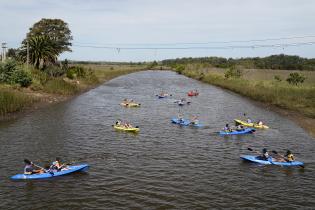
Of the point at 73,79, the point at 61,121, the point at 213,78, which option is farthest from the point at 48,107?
the point at 213,78

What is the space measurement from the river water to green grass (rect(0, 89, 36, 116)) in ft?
6.54

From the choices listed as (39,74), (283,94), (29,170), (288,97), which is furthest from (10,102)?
(283,94)

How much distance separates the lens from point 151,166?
2572 cm

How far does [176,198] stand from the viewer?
20.1 m

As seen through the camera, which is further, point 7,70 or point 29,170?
point 7,70

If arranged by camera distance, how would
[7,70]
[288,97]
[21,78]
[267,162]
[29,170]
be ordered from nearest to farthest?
[29,170], [267,162], [7,70], [21,78], [288,97]

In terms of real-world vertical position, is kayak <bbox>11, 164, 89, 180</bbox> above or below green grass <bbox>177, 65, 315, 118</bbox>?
Answer: below

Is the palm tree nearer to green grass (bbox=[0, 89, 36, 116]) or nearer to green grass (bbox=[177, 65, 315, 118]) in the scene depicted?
green grass (bbox=[0, 89, 36, 116])

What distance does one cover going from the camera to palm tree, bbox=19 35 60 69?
67375 mm

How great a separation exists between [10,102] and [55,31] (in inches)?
2105

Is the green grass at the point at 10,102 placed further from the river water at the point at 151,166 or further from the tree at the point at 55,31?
the tree at the point at 55,31

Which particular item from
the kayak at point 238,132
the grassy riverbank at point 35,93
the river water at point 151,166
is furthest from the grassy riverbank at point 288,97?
the grassy riverbank at point 35,93

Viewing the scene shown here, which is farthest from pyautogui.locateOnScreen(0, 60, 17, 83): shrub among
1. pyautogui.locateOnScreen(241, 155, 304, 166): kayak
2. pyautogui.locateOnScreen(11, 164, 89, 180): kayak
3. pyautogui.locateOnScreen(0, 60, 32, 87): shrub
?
pyautogui.locateOnScreen(241, 155, 304, 166): kayak

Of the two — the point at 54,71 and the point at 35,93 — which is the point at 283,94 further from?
the point at 54,71
